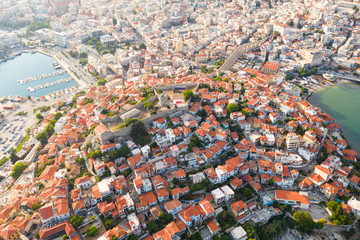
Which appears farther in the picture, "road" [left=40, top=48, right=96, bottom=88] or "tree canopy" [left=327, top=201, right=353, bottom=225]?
"road" [left=40, top=48, right=96, bottom=88]

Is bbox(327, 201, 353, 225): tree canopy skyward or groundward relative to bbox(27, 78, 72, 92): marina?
groundward

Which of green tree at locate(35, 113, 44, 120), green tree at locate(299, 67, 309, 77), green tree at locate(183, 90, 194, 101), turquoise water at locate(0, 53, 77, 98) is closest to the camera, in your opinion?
green tree at locate(183, 90, 194, 101)

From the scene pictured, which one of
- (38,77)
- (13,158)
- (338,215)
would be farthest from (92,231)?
(38,77)

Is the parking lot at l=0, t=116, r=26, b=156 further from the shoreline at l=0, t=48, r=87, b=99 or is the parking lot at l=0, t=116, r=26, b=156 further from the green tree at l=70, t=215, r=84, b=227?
the green tree at l=70, t=215, r=84, b=227

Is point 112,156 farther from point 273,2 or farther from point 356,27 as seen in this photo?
point 273,2

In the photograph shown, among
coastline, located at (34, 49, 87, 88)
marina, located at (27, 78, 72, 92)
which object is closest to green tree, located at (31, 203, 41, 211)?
coastline, located at (34, 49, 87, 88)

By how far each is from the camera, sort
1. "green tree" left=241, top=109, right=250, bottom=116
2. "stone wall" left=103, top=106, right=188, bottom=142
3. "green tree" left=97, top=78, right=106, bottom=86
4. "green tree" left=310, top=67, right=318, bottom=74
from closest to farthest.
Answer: "stone wall" left=103, top=106, right=188, bottom=142 < "green tree" left=241, top=109, right=250, bottom=116 < "green tree" left=310, top=67, right=318, bottom=74 < "green tree" left=97, top=78, right=106, bottom=86

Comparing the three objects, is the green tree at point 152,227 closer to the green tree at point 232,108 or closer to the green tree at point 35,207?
Answer: the green tree at point 35,207
